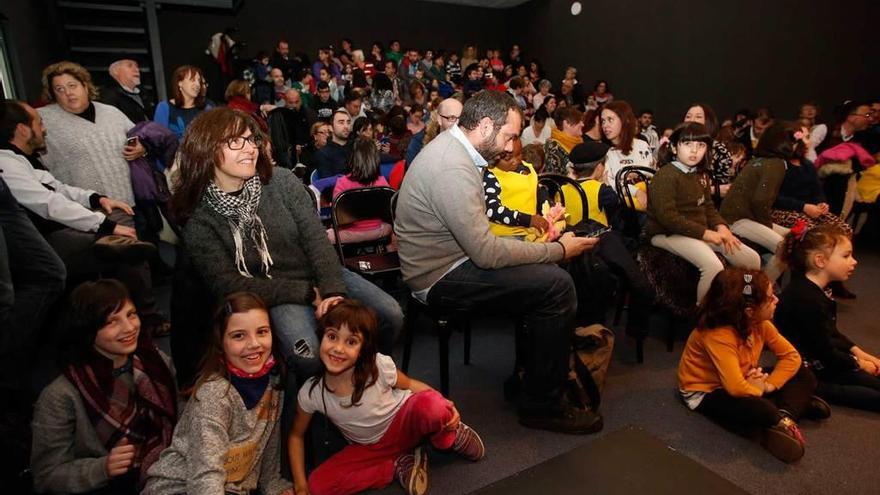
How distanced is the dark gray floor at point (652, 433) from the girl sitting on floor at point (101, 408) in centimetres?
83

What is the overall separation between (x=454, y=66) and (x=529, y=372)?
8749 millimetres

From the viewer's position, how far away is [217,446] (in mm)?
1435

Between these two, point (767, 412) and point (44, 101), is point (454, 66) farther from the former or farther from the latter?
point (767, 412)

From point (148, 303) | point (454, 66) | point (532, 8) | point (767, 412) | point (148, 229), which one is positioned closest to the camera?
point (767, 412)

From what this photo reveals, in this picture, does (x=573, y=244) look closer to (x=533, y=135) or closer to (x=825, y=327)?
(x=825, y=327)

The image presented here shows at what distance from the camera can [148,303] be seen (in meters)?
2.78

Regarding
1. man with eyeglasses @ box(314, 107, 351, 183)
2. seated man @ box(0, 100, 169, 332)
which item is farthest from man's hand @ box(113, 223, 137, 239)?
man with eyeglasses @ box(314, 107, 351, 183)

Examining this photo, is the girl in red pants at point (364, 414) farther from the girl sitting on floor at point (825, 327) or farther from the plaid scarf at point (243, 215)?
the girl sitting on floor at point (825, 327)

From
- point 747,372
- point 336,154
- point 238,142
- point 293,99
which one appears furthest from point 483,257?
point 293,99

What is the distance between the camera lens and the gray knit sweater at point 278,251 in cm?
174

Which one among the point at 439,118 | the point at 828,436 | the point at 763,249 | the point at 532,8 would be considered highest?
the point at 532,8

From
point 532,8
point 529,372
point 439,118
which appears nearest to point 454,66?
point 532,8

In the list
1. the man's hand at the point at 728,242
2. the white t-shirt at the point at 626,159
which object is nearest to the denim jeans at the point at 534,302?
the man's hand at the point at 728,242

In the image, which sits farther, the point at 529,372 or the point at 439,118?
the point at 439,118
